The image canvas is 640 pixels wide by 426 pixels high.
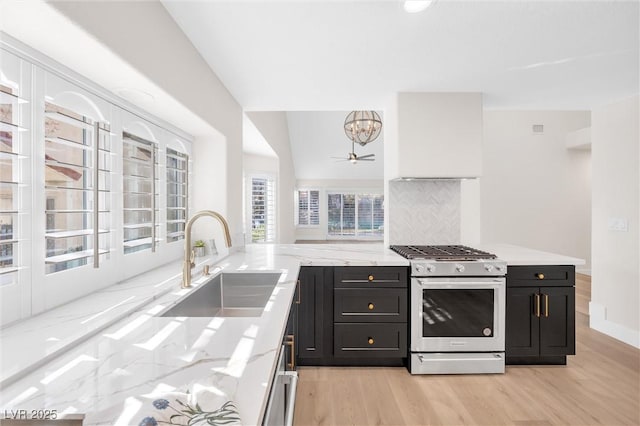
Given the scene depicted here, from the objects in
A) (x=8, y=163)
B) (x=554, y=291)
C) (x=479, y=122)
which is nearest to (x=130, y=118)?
(x=8, y=163)

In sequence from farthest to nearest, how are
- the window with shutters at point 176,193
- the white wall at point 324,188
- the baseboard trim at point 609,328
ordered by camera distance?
the white wall at point 324,188 → the baseboard trim at point 609,328 → the window with shutters at point 176,193

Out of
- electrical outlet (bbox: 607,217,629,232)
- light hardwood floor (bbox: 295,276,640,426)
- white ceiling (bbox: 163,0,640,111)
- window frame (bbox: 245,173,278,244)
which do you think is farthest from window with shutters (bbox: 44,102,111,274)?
window frame (bbox: 245,173,278,244)

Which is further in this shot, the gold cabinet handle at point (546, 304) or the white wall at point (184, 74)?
the gold cabinet handle at point (546, 304)

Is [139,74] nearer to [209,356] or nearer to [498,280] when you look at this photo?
[209,356]

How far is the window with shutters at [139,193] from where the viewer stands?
69.6 inches

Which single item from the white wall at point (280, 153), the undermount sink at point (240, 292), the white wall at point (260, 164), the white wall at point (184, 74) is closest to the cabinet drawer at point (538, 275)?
the undermount sink at point (240, 292)

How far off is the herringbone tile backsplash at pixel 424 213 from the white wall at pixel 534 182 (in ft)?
10.2

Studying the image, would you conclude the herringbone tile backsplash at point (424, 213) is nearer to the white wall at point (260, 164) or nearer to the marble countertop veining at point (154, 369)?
the marble countertop veining at point (154, 369)

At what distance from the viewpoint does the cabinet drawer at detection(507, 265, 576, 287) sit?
8.00 ft

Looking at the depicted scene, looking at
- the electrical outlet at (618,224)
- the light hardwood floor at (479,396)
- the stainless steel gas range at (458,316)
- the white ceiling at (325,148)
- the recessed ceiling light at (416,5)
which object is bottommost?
the light hardwood floor at (479,396)

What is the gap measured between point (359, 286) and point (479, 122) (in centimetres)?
174

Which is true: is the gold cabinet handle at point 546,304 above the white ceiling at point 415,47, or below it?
below

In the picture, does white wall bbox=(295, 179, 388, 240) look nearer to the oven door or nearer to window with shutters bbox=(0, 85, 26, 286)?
the oven door

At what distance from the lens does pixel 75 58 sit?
1229 millimetres
